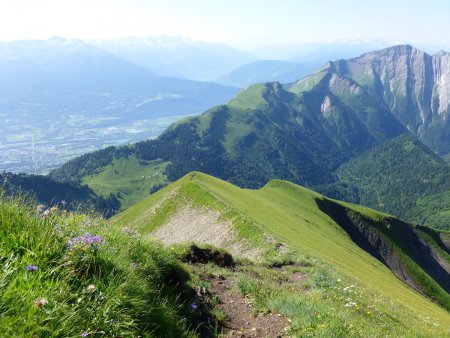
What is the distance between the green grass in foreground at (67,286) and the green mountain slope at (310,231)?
52.6ft

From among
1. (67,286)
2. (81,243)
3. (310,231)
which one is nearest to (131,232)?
(81,243)

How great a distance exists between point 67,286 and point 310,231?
2345 inches

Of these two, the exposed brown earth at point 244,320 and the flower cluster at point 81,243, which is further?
the exposed brown earth at point 244,320

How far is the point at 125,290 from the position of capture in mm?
7242

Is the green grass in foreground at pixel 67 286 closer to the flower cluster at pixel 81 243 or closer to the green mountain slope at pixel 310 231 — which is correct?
the flower cluster at pixel 81 243

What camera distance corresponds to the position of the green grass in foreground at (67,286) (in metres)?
5.25

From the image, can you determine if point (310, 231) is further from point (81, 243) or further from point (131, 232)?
→ point (81, 243)

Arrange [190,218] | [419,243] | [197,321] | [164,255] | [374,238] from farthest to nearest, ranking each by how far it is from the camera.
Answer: [419,243]
[374,238]
[190,218]
[164,255]
[197,321]

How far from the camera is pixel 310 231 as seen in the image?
6272 cm

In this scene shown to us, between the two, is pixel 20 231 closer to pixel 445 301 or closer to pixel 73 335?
pixel 73 335

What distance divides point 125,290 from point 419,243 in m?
131

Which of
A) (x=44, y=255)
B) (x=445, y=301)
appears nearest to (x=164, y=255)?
(x=44, y=255)

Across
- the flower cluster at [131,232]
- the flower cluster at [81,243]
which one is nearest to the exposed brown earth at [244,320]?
the flower cluster at [131,232]

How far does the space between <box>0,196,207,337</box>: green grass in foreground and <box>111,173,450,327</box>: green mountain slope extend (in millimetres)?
16043
